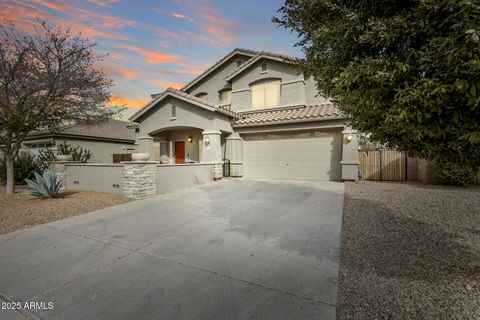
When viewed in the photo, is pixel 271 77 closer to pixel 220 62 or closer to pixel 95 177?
pixel 220 62

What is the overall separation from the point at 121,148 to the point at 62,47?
12604mm

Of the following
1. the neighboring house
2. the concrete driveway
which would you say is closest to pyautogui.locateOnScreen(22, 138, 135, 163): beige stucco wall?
the neighboring house

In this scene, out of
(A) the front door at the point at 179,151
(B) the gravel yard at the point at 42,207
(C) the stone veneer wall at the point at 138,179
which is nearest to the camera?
(B) the gravel yard at the point at 42,207

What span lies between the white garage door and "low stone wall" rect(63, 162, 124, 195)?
24.2ft

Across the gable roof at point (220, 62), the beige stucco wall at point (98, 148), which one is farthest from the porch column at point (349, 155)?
the beige stucco wall at point (98, 148)

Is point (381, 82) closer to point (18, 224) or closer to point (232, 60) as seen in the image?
point (18, 224)

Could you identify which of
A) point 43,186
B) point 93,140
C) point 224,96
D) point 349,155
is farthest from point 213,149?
point 93,140

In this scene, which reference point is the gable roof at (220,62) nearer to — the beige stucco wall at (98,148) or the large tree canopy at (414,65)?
the beige stucco wall at (98,148)

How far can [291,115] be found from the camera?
12.7 meters

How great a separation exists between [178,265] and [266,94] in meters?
13.2

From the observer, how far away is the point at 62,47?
31.4ft

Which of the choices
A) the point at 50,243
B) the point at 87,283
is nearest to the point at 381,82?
the point at 87,283

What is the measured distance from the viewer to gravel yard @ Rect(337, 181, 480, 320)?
2572 millimetres

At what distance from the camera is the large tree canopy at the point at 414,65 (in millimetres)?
1958
